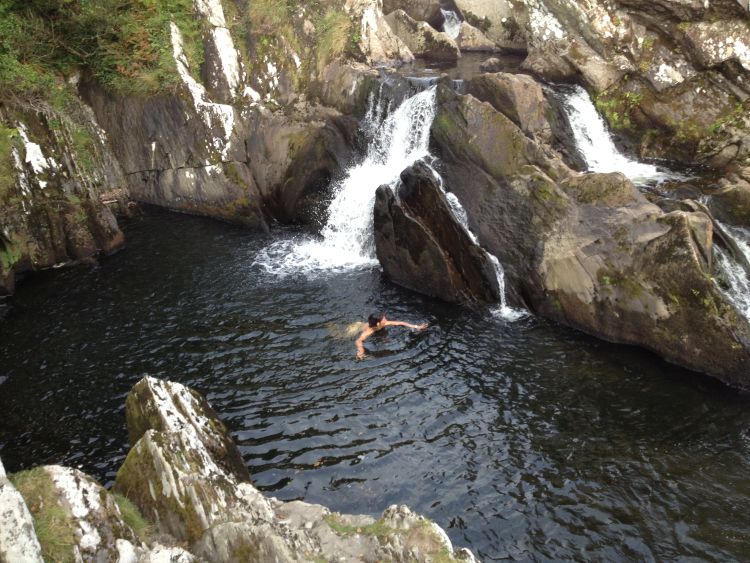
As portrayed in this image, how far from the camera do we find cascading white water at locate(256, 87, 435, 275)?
20.9m

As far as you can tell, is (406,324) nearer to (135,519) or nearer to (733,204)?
(135,519)

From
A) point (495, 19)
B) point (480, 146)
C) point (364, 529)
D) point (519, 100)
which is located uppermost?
point (495, 19)

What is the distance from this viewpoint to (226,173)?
79.1 feet

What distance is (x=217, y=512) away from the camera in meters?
8.01

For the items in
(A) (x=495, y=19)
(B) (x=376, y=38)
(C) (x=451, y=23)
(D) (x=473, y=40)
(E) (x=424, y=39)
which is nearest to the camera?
A: (B) (x=376, y=38)

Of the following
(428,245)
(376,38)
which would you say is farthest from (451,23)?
(428,245)

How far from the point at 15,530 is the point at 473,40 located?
32.5 meters

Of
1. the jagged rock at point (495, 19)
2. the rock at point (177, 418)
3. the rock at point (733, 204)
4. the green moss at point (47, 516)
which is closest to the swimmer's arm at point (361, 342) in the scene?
the rock at point (177, 418)

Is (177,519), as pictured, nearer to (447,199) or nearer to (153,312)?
(153,312)

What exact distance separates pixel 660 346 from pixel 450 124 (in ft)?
32.1

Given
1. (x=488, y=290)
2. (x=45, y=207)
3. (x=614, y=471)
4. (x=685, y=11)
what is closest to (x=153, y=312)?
(x=45, y=207)

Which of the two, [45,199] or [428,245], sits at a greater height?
[45,199]

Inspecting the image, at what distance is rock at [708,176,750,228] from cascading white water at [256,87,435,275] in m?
9.39

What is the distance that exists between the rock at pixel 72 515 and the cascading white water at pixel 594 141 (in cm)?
1956
